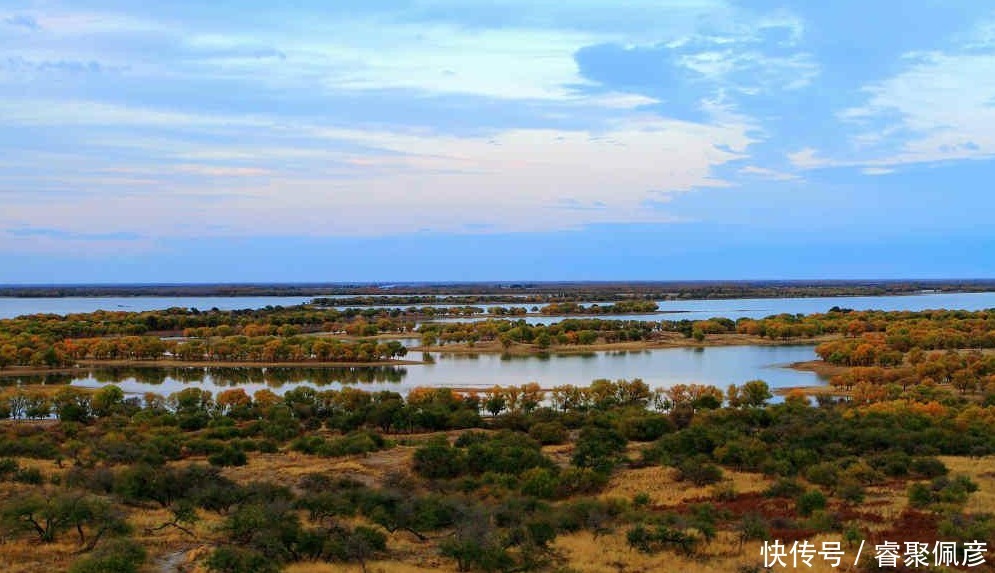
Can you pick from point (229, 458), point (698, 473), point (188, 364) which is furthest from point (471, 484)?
point (188, 364)

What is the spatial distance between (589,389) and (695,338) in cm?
4051

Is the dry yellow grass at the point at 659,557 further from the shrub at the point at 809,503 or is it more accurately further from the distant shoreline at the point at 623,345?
the distant shoreline at the point at 623,345

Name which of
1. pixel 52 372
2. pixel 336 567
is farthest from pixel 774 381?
pixel 52 372

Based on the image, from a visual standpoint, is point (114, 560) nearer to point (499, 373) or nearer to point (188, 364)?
point (499, 373)

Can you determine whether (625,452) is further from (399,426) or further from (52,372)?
(52,372)

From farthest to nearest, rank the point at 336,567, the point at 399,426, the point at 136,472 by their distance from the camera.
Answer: the point at 399,426, the point at 136,472, the point at 336,567

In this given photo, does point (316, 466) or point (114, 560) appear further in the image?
point (316, 466)

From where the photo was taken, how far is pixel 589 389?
43.5m

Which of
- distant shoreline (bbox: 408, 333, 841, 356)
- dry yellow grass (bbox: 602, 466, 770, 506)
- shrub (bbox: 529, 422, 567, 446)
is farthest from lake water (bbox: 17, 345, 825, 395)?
dry yellow grass (bbox: 602, 466, 770, 506)

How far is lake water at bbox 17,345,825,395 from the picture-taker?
5466 cm

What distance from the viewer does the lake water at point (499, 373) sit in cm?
5466

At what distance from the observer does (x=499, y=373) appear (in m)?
59.7

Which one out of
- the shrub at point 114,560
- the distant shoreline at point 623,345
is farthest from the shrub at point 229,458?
the distant shoreline at point 623,345

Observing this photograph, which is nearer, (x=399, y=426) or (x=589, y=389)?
(x=399, y=426)
